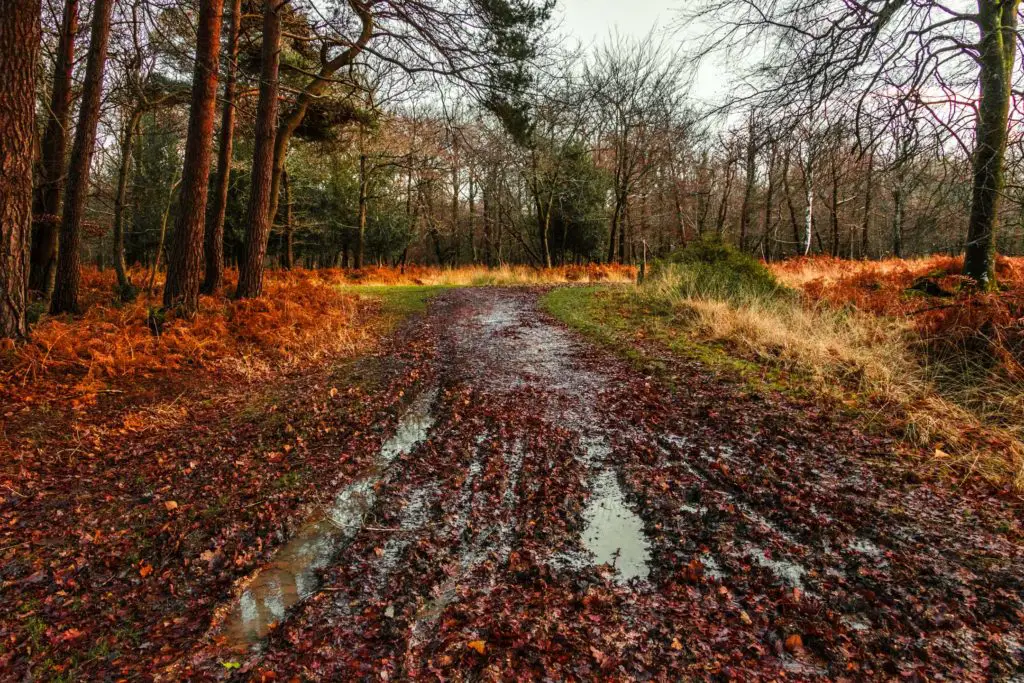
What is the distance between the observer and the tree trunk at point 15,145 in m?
4.76


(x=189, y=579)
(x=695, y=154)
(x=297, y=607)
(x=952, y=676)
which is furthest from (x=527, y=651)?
(x=695, y=154)

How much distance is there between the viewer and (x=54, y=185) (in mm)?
8461

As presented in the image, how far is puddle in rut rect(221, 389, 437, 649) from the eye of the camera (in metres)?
2.22

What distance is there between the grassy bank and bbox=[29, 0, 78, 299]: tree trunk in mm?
9022

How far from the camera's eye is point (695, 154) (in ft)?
84.4

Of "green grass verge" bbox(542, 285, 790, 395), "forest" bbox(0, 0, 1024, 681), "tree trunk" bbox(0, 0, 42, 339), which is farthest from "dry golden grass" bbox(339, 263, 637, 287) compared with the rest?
"tree trunk" bbox(0, 0, 42, 339)

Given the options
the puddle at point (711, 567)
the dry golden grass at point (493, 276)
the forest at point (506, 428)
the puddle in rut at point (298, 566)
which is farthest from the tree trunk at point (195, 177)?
the dry golden grass at point (493, 276)

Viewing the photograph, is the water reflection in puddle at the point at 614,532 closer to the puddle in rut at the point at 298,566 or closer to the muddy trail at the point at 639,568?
the muddy trail at the point at 639,568

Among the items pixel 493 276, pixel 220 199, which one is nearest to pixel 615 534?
pixel 220 199

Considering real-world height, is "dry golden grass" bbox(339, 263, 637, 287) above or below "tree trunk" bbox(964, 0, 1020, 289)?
below

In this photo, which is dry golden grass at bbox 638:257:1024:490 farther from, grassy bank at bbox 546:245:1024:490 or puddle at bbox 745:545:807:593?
puddle at bbox 745:545:807:593

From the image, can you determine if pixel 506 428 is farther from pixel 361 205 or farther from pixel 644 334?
pixel 361 205

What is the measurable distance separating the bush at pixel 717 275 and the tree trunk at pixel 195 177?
9.12 meters

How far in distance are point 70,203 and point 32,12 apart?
12.0ft
